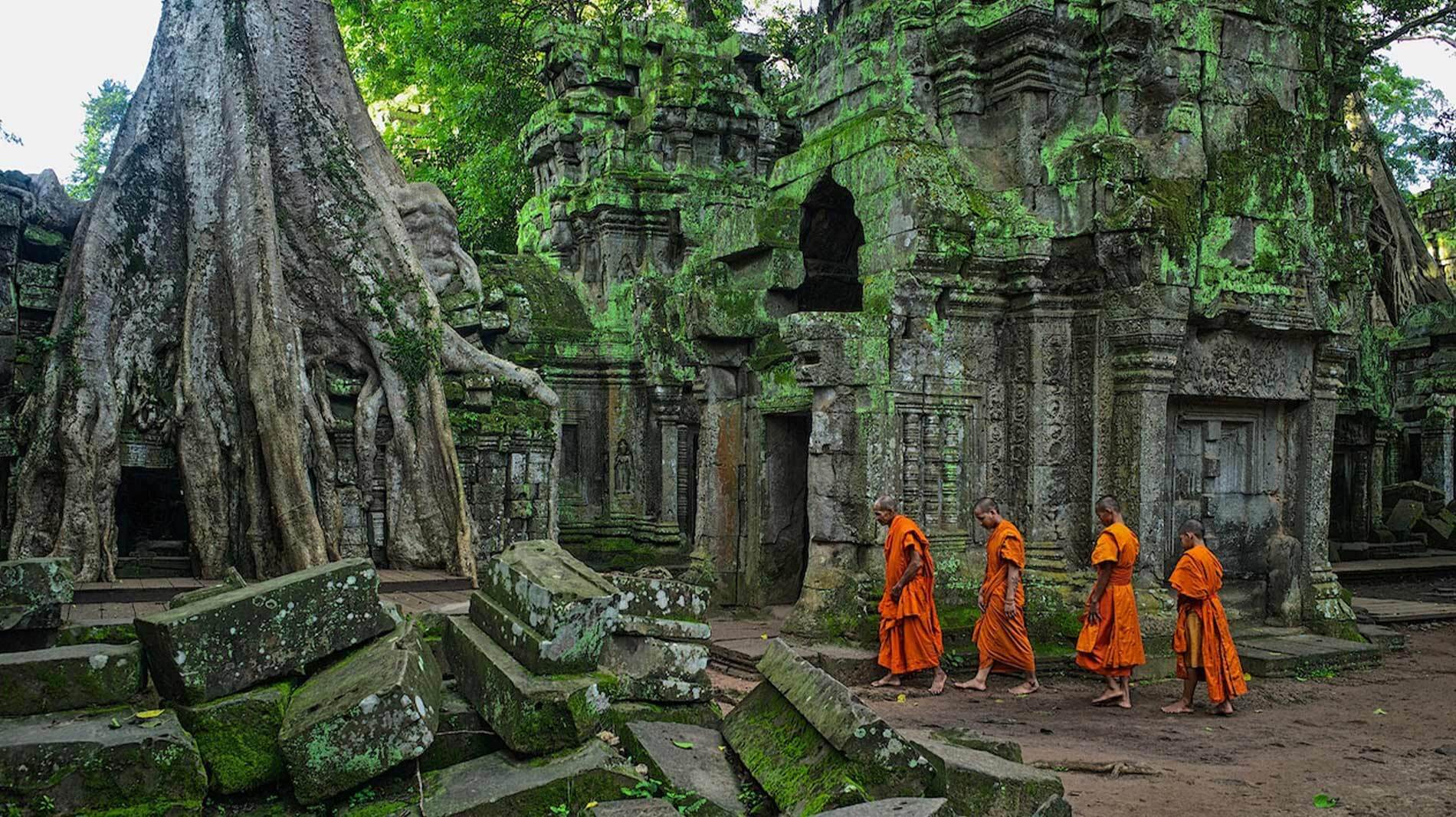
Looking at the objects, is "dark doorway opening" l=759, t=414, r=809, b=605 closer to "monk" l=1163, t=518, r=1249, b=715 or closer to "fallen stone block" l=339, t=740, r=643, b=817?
"monk" l=1163, t=518, r=1249, b=715

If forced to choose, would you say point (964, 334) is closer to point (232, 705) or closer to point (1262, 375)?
point (1262, 375)

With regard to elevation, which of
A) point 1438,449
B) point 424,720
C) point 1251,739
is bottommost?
point 1251,739

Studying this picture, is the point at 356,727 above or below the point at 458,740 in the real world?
above

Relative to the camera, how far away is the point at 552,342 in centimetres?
1438

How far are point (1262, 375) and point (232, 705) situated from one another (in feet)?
28.2

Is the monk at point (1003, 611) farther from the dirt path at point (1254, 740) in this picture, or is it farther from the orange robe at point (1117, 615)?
the orange robe at point (1117, 615)

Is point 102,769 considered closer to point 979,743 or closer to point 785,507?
point 979,743

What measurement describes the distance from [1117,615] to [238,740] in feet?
19.2

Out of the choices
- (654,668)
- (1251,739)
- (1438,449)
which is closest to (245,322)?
(654,668)

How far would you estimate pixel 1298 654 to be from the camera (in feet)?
30.5

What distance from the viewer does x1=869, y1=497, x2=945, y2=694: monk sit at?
334 inches

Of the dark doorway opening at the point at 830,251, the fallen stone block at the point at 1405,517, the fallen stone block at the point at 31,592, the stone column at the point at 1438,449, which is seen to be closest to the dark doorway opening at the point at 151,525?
the fallen stone block at the point at 31,592

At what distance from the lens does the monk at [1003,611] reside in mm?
8508

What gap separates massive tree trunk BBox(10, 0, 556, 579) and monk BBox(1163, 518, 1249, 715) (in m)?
5.17
